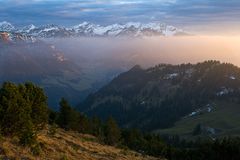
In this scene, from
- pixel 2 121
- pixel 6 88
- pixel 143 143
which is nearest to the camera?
pixel 2 121

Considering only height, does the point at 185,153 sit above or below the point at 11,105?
below

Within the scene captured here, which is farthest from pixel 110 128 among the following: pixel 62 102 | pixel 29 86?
pixel 29 86

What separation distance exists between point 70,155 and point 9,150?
7.93m

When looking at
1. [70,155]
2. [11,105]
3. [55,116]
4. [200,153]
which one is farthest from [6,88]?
[200,153]

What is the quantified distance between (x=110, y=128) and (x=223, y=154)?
31.3 metres

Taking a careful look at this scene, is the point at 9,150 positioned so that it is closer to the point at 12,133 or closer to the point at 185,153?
the point at 12,133

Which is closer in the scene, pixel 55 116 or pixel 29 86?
pixel 29 86

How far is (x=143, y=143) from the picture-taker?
12988cm

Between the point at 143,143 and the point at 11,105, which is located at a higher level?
the point at 11,105

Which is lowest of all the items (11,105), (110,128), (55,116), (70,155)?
(110,128)

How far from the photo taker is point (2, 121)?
37.0 m

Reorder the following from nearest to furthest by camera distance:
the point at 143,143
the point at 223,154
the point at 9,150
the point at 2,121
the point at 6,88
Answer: the point at 9,150 < the point at 2,121 < the point at 6,88 < the point at 223,154 < the point at 143,143

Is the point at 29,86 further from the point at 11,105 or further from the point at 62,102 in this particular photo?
the point at 62,102

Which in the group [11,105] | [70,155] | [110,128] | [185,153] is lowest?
[185,153]
